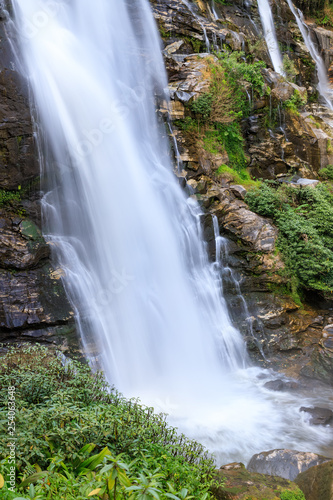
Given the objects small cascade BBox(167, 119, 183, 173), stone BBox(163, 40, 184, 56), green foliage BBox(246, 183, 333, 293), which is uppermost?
stone BBox(163, 40, 184, 56)

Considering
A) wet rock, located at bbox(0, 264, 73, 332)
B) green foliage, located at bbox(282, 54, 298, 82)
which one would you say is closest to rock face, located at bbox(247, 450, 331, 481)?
wet rock, located at bbox(0, 264, 73, 332)

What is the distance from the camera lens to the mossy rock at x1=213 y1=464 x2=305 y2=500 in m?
3.84

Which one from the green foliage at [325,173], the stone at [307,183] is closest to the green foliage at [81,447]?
the stone at [307,183]

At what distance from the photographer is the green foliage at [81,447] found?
→ 9.10 feet

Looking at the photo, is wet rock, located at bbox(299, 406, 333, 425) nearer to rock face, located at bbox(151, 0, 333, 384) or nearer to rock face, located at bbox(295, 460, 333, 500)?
rock face, located at bbox(151, 0, 333, 384)

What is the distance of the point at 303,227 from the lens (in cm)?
1093

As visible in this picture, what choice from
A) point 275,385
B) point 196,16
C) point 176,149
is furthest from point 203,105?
point 275,385

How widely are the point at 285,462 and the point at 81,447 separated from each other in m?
3.28

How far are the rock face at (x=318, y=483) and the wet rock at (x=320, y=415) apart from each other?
3.04m

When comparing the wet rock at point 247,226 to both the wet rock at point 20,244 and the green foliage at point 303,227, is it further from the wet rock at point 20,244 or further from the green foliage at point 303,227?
the wet rock at point 20,244

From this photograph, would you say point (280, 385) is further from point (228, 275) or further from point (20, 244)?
point (20, 244)

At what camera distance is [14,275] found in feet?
25.5

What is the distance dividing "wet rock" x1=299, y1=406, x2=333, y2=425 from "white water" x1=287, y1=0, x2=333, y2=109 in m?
18.7

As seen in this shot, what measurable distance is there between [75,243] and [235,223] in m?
5.08
